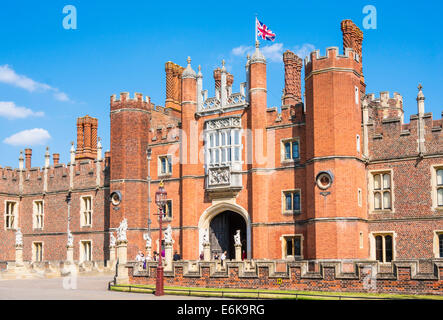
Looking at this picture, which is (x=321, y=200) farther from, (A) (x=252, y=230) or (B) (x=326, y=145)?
(A) (x=252, y=230)

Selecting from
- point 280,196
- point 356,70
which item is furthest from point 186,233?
point 356,70

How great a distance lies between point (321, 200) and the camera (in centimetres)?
3167

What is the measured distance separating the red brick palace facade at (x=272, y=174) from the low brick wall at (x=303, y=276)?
3.59m

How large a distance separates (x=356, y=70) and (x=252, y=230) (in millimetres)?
10453

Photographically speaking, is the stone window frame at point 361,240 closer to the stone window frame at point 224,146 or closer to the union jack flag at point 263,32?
the stone window frame at point 224,146

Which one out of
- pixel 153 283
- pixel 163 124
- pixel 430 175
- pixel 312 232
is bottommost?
pixel 153 283

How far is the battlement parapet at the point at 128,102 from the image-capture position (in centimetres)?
4069

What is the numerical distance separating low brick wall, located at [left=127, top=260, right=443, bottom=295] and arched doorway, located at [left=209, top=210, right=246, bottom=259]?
25.4ft

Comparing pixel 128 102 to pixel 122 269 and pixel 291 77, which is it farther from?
pixel 122 269

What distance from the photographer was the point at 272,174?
115 ft

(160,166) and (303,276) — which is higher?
(160,166)

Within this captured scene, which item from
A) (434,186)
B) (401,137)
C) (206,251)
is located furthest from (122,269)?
(434,186)

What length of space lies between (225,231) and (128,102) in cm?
1061

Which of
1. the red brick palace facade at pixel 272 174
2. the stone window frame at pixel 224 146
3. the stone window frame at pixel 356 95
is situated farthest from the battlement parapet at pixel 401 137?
the stone window frame at pixel 224 146
